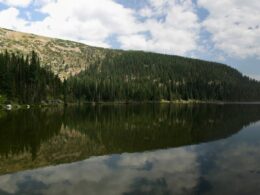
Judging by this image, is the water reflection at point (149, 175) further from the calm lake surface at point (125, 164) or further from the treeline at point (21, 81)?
the treeline at point (21, 81)

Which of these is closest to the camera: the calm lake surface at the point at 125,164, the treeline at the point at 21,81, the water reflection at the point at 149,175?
the water reflection at the point at 149,175

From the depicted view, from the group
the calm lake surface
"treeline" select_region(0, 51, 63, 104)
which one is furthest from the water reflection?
"treeline" select_region(0, 51, 63, 104)

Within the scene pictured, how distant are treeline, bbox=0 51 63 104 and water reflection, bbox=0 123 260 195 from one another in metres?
94.1

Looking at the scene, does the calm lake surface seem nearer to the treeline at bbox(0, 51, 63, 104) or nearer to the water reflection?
the water reflection

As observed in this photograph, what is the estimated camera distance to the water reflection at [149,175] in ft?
68.7

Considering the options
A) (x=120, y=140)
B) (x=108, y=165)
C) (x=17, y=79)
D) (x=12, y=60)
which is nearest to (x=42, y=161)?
(x=108, y=165)

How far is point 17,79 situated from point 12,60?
1106 centimetres

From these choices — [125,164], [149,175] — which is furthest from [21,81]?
[149,175]

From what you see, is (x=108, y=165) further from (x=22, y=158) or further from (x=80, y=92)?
(x=80, y=92)

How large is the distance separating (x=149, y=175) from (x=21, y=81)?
113107 mm

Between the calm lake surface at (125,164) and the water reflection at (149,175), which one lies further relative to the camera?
the calm lake surface at (125,164)

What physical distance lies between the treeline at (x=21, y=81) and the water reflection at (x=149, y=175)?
309ft

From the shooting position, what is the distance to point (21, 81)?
12731cm

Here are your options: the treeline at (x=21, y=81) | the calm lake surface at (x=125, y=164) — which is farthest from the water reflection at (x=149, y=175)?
the treeline at (x=21, y=81)
